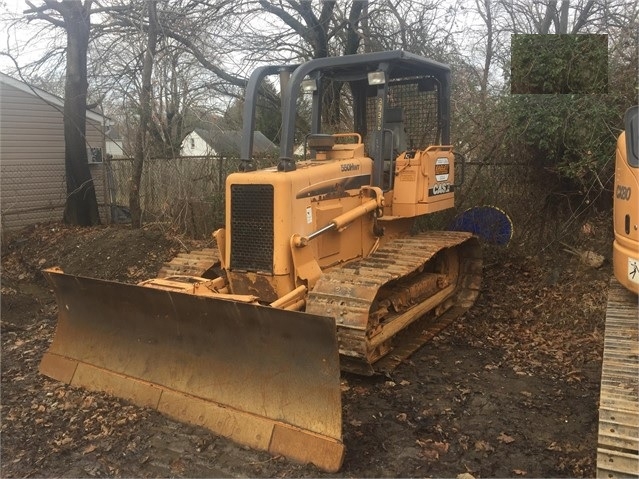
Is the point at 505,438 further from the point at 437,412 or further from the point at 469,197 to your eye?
the point at 469,197

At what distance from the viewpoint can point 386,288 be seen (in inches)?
225

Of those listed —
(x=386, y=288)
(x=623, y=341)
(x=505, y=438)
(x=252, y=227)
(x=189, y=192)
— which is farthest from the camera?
(x=189, y=192)

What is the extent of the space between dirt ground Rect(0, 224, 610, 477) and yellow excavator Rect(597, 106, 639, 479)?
732 millimetres

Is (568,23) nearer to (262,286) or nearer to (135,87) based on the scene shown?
(135,87)

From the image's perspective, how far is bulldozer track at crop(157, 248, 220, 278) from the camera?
227 inches

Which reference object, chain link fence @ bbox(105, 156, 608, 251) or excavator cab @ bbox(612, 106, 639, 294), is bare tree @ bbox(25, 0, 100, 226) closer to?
chain link fence @ bbox(105, 156, 608, 251)

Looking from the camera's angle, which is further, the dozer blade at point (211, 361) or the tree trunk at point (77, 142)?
the tree trunk at point (77, 142)

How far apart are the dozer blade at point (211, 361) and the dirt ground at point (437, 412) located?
0.46 ft

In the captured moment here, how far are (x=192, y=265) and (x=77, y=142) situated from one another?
827 centimetres

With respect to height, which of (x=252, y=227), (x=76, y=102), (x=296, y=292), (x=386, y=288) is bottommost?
(x=386, y=288)

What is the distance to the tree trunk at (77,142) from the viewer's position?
38.7 ft

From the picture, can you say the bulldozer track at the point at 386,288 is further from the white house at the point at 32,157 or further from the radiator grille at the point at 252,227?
the white house at the point at 32,157

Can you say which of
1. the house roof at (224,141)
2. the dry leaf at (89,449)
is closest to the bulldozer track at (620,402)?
the dry leaf at (89,449)

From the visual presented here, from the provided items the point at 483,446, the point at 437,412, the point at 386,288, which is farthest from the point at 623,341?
the point at 386,288
